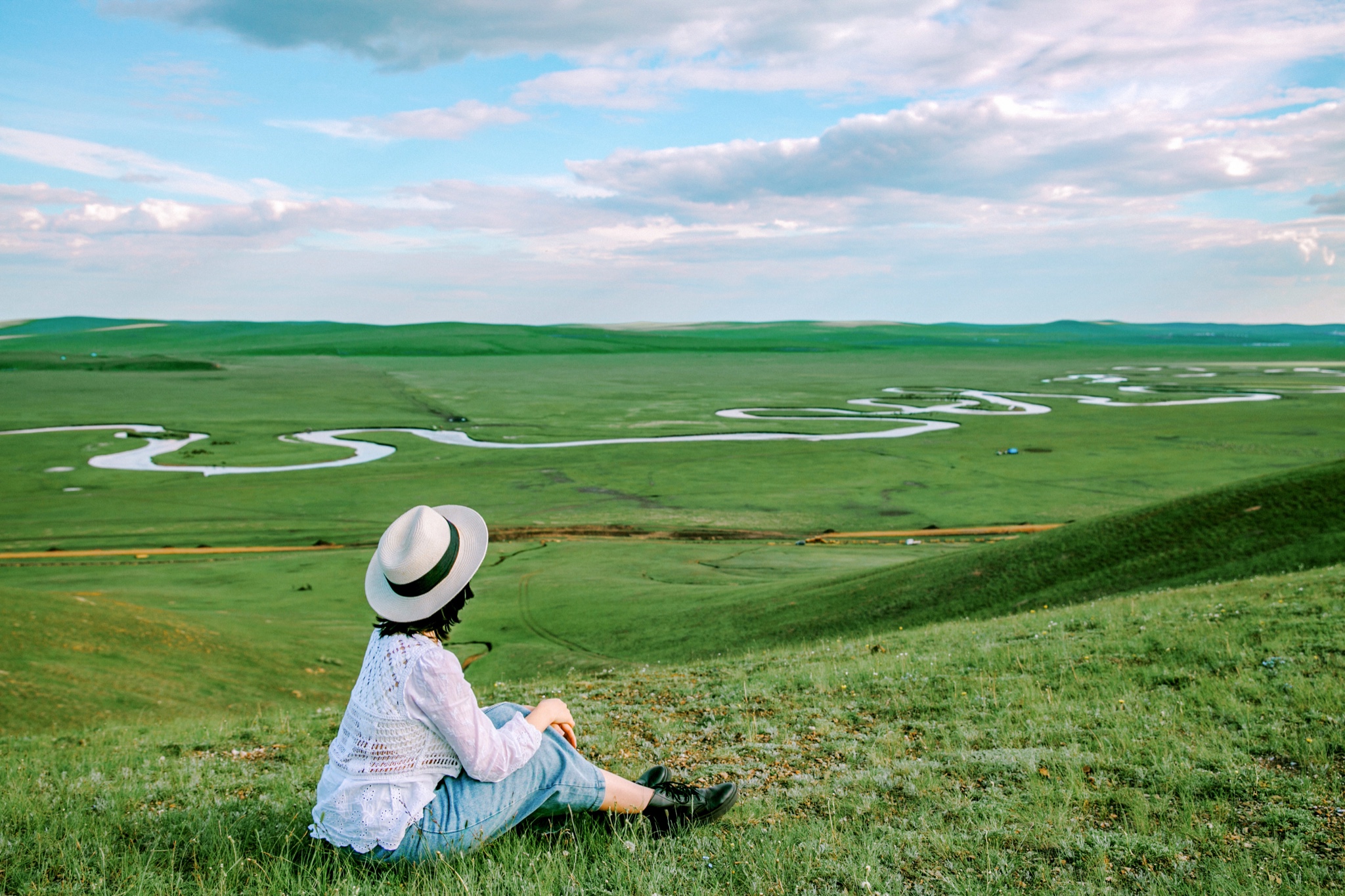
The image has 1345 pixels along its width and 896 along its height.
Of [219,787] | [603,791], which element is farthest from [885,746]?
[219,787]

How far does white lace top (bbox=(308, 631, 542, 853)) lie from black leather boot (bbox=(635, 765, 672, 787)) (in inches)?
52.5

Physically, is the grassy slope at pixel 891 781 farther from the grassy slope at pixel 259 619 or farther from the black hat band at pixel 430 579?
the grassy slope at pixel 259 619

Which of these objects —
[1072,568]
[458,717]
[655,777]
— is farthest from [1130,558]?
[458,717]

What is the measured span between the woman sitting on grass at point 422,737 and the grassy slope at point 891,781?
9.6 inches

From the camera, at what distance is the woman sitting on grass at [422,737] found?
17.7 ft

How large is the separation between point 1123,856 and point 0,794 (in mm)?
9389

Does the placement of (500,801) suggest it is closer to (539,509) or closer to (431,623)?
(431,623)

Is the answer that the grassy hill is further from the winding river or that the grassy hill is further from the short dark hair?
the winding river

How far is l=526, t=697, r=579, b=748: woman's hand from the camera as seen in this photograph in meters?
6.14

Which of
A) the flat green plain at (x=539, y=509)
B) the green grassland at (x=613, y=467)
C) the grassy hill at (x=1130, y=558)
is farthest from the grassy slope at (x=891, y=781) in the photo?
the green grassland at (x=613, y=467)

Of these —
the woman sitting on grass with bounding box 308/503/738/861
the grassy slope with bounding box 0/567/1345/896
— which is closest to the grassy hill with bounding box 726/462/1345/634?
the grassy slope with bounding box 0/567/1345/896

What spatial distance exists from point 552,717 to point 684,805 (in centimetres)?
119

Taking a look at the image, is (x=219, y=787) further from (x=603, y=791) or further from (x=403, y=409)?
(x=403, y=409)

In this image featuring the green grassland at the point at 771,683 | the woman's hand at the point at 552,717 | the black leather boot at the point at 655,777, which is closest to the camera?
the green grassland at the point at 771,683
